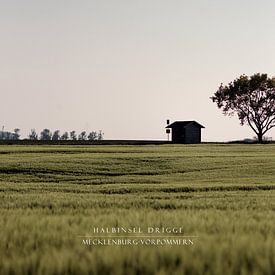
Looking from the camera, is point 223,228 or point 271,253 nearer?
point 271,253

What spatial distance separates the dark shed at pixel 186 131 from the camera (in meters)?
106

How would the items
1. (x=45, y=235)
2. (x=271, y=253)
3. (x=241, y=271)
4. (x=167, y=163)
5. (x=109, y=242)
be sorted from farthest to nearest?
(x=167, y=163), (x=45, y=235), (x=109, y=242), (x=271, y=253), (x=241, y=271)

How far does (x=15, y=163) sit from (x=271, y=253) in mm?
38561

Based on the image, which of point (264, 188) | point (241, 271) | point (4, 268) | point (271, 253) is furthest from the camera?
point (264, 188)

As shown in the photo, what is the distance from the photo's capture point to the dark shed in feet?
346

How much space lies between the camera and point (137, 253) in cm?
487

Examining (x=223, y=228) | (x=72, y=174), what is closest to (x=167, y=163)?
(x=72, y=174)

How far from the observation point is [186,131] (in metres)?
105

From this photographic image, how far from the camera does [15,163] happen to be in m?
41.8

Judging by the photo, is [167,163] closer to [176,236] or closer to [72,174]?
[72,174]

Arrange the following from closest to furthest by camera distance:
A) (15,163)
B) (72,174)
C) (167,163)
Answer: (72,174) < (15,163) < (167,163)

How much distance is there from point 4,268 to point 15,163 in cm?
3825

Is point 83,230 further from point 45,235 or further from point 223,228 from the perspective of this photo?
point 223,228

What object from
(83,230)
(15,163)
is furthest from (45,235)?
(15,163)
